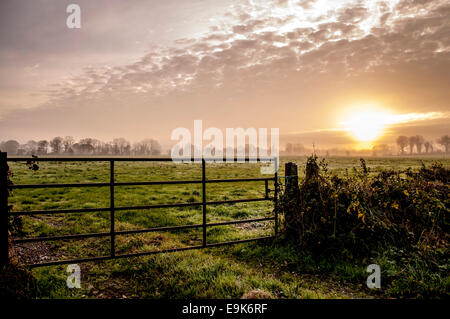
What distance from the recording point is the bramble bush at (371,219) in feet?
17.0

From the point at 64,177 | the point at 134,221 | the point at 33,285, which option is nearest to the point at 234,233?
the point at 134,221

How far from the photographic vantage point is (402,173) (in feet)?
23.7

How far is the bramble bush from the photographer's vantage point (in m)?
5.17

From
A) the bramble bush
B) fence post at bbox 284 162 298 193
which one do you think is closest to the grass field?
the bramble bush

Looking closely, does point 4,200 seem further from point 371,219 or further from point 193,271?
point 371,219

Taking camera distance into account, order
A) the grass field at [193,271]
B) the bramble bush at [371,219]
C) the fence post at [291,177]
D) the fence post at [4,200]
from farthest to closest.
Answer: the fence post at [291,177]
the bramble bush at [371,219]
the fence post at [4,200]
the grass field at [193,271]

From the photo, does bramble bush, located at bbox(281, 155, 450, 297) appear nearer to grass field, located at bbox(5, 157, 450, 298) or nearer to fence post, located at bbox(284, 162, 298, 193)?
fence post, located at bbox(284, 162, 298, 193)

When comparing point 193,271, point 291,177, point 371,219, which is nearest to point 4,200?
point 193,271

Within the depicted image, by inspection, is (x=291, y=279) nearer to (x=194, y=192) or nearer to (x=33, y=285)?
(x=33, y=285)

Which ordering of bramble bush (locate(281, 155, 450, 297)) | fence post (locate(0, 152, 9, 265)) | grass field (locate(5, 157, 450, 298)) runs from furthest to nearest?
bramble bush (locate(281, 155, 450, 297)), fence post (locate(0, 152, 9, 265)), grass field (locate(5, 157, 450, 298))

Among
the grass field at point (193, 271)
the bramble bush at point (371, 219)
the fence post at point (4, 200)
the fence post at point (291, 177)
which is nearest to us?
the grass field at point (193, 271)

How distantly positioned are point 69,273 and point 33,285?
0.67m

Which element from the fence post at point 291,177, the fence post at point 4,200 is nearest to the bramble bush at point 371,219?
the fence post at point 291,177

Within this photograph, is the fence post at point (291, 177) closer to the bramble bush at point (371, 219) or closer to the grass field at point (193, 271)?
the bramble bush at point (371, 219)
